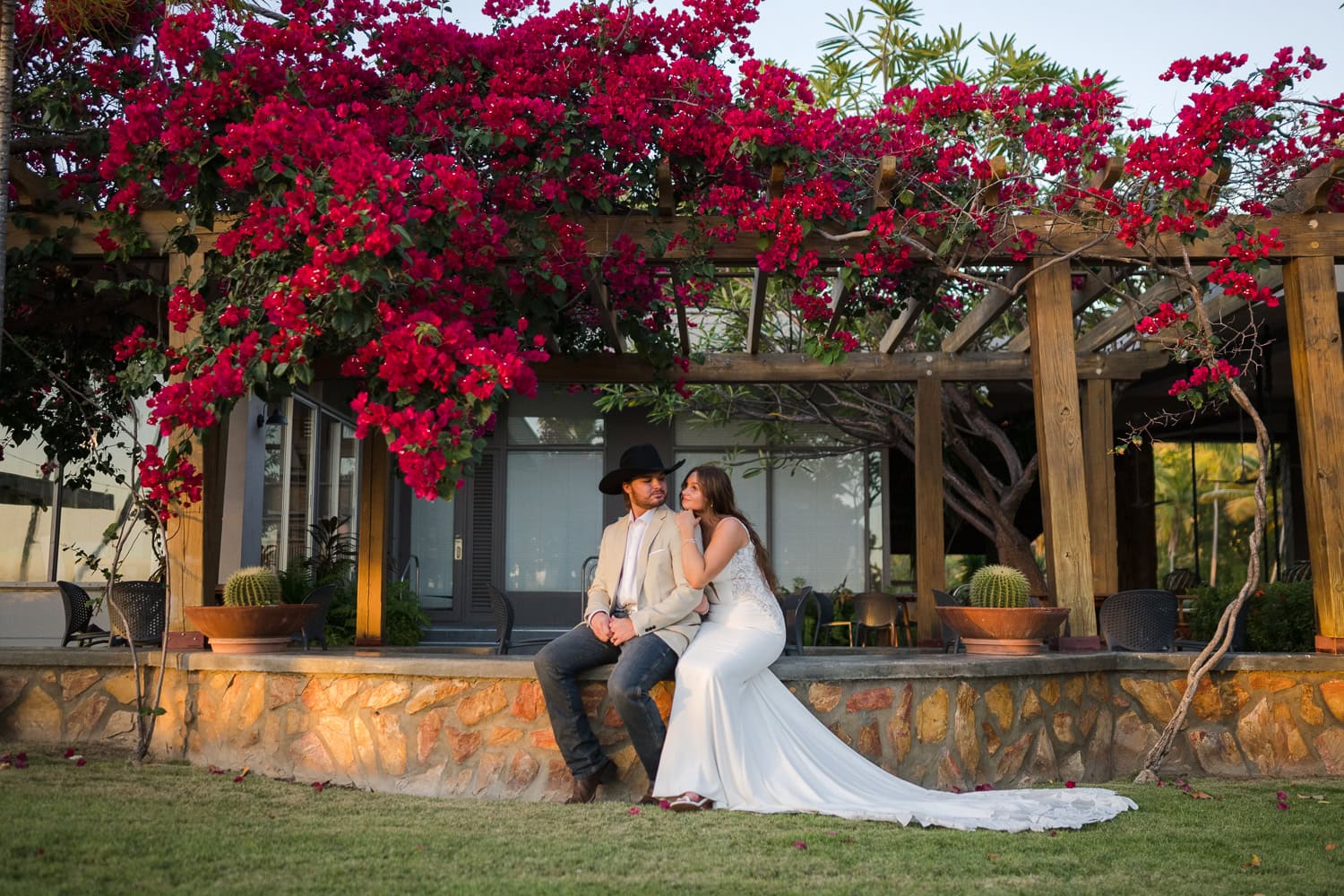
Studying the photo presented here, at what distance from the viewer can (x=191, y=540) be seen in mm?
5957

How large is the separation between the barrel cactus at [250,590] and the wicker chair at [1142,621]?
3.99 m

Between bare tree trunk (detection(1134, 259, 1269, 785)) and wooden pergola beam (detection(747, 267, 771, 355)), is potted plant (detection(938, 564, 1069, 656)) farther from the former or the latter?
wooden pergola beam (detection(747, 267, 771, 355))

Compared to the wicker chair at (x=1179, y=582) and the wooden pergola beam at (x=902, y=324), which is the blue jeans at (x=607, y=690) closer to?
the wooden pergola beam at (x=902, y=324)

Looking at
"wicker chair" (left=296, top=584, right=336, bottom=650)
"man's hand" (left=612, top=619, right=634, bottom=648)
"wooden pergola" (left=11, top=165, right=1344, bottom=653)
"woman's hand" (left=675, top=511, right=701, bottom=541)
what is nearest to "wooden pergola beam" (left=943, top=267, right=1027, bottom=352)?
"wooden pergola" (left=11, top=165, right=1344, bottom=653)

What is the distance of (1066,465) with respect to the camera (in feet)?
19.7

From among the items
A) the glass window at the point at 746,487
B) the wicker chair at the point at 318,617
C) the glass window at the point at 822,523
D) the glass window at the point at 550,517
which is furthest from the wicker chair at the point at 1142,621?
the glass window at the point at 550,517

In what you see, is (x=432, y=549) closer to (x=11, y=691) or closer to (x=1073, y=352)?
(x=11, y=691)

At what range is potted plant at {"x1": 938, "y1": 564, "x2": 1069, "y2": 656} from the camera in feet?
18.1

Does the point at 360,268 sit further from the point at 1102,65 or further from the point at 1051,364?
the point at 1102,65

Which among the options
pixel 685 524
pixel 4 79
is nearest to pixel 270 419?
pixel 4 79

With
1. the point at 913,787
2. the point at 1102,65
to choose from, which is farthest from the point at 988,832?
the point at 1102,65

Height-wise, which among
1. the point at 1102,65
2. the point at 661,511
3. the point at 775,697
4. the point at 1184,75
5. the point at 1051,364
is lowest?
the point at 775,697

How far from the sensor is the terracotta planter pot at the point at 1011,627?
550 cm

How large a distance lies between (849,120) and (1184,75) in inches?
61.8
